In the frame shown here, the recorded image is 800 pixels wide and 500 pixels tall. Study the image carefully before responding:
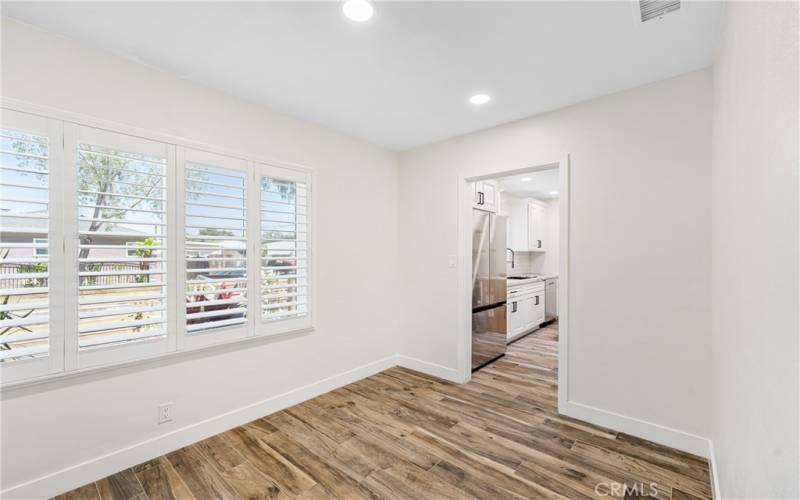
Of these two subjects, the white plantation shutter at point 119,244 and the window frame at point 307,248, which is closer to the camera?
the white plantation shutter at point 119,244

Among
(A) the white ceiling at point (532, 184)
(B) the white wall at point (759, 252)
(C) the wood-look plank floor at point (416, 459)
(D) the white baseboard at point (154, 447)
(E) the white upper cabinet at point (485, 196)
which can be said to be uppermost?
(A) the white ceiling at point (532, 184)

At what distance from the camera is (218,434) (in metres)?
2.47

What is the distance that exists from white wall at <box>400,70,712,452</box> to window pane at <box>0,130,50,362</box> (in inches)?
130

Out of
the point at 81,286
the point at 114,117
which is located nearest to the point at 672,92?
the point at 114,117

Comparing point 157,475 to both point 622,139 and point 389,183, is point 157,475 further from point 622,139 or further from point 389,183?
point 622,139

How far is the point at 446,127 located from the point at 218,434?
3.23 m

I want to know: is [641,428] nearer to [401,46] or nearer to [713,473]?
[713,473]

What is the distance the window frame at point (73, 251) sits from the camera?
5.94 feet

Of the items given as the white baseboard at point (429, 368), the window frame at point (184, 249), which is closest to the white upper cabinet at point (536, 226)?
the white baseboard at point (429, 368)

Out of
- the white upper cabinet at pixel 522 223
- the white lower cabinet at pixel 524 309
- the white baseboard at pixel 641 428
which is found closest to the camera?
the white baseboard at pixel 641 428

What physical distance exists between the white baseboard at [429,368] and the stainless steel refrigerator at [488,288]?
39 centimetres

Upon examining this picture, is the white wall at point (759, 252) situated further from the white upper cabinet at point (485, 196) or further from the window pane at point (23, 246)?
the window pane at point (23, 246)

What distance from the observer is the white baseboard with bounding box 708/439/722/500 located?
1.75m

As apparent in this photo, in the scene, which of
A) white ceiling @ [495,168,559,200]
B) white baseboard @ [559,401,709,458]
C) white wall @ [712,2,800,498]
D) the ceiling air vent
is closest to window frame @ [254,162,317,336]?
white baseboard @ [559,401,709,458]
